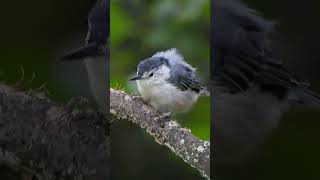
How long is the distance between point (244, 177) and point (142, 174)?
35 cm

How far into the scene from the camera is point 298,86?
73.5 inches

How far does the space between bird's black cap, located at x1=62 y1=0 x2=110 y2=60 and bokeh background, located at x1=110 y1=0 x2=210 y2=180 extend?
1.0 inches

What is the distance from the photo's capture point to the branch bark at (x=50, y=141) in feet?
6.33

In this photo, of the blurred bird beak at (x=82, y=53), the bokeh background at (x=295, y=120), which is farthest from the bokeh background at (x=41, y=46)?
the bokeh background at (x=295, y=120)

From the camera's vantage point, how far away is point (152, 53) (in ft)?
6.11

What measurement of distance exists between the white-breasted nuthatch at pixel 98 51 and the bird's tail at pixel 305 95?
66 centimetres

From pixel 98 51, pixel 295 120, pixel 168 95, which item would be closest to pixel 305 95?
pixel 295 120

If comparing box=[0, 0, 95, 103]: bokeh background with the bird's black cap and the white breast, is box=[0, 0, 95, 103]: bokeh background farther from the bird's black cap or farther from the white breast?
the white breast

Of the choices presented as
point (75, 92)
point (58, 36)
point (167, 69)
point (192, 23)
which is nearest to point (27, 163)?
point (75, 92)

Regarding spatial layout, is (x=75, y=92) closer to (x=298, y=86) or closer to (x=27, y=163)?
(x=27, y=163)

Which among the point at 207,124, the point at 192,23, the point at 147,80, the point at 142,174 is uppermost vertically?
the point at 192,23

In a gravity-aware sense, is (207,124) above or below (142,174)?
above

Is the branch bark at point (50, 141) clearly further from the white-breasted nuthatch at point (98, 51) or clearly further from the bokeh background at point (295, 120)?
the bokeh background at point (295, 120)

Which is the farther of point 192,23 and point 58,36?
point 58,36
